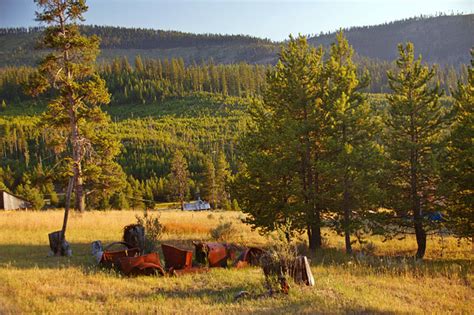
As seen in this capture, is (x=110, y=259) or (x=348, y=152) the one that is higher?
(x=348, y=152)

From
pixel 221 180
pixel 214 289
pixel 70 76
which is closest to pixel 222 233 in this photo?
pixel 214 289

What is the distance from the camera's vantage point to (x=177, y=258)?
12086 millimetres

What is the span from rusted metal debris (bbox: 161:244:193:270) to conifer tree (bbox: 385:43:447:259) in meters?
Result: 10.7

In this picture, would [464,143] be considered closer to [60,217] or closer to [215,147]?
[60,217]

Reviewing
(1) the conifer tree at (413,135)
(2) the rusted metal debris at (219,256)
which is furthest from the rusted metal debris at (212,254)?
(1) the conifer tree at (413,135)

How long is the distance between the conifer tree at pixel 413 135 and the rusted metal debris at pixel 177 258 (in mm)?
10711

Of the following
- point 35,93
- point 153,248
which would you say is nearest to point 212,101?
point 35,93

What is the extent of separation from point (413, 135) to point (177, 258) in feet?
40.3

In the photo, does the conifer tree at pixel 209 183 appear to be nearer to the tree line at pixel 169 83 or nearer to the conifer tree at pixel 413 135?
the conifer tree at pixel 413 135

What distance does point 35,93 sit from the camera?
2355 centimetres

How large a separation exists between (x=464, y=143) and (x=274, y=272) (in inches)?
488

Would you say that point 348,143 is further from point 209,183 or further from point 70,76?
point 209,183

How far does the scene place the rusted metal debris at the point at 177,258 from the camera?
12023 millimetres

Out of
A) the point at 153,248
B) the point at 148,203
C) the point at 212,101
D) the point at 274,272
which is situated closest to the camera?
the point at 274,272
